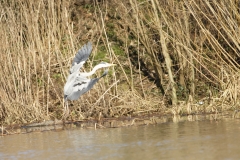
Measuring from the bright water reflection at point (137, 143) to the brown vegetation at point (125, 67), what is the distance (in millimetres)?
1367

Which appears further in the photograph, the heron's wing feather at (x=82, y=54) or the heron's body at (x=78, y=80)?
the heron's wing feather at (x=82, y=54)

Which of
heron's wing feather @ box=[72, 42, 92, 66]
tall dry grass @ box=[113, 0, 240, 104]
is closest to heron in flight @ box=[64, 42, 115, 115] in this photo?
heron's wing feather @ box=[72, 42, 92, 66]

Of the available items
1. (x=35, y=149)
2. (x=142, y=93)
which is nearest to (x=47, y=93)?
(x=142, y=93)

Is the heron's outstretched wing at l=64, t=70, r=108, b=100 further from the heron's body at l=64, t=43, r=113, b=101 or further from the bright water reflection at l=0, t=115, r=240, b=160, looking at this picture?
the bright water reflection at l=0, t=115, r=240, b=160

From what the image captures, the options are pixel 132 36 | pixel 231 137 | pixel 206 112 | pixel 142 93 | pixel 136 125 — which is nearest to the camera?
pixel 231 137

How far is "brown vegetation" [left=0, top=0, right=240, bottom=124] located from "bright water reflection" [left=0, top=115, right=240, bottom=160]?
137 centimetres

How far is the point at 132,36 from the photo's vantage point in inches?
582

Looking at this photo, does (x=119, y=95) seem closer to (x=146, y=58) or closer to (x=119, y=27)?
(x=146, y=58)

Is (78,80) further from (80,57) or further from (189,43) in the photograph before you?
(189,43)

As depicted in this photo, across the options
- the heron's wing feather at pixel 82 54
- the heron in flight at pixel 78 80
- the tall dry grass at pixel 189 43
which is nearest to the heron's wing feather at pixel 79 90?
the heron in flight at pixel 78 80

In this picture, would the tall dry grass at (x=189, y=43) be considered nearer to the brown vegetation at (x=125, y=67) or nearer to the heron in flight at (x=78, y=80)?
the brown vegetation at (x=125, y=67)

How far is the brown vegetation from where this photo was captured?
1076cm

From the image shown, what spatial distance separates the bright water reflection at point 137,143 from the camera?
702cm

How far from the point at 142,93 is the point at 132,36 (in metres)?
2.74
